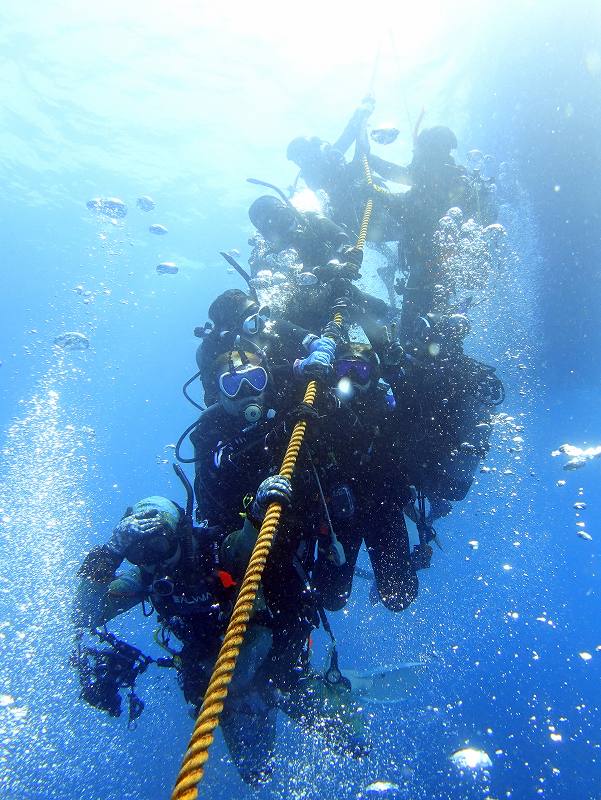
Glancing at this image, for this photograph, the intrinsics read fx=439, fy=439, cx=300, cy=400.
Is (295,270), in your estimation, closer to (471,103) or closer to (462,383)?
(462,383)

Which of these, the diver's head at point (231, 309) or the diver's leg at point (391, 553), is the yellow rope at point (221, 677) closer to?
the diver's leg at point (391, 553)

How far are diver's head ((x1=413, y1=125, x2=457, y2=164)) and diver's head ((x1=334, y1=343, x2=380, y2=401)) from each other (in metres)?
8.24

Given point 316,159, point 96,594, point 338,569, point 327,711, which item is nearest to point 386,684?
point 327,711

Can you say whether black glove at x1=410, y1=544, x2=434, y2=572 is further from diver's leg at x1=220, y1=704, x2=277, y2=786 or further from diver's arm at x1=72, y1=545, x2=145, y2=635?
diver's arm at x1=72, y1=545, x2=145, y2=635

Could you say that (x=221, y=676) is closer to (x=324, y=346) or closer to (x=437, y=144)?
(x=324, y=346)

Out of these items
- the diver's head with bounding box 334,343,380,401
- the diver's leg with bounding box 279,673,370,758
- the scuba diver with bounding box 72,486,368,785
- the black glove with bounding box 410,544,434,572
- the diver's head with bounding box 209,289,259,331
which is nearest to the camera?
the scuba diver with bounding box 72,486,368,785

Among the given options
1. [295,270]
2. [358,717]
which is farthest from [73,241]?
[358,717]

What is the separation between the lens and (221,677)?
1.97m

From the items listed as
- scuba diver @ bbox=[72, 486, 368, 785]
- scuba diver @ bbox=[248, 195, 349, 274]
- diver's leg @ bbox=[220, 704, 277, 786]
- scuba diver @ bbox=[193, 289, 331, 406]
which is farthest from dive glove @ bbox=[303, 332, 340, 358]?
scuba diver @ bbox=[248, 195, 349, 274]

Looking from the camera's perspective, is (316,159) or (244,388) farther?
(316,159)

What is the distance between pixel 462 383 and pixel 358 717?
18.0 feet

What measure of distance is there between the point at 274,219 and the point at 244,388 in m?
5.75

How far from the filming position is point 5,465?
118 feet

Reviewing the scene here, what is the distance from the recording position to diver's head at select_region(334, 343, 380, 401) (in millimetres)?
5285
